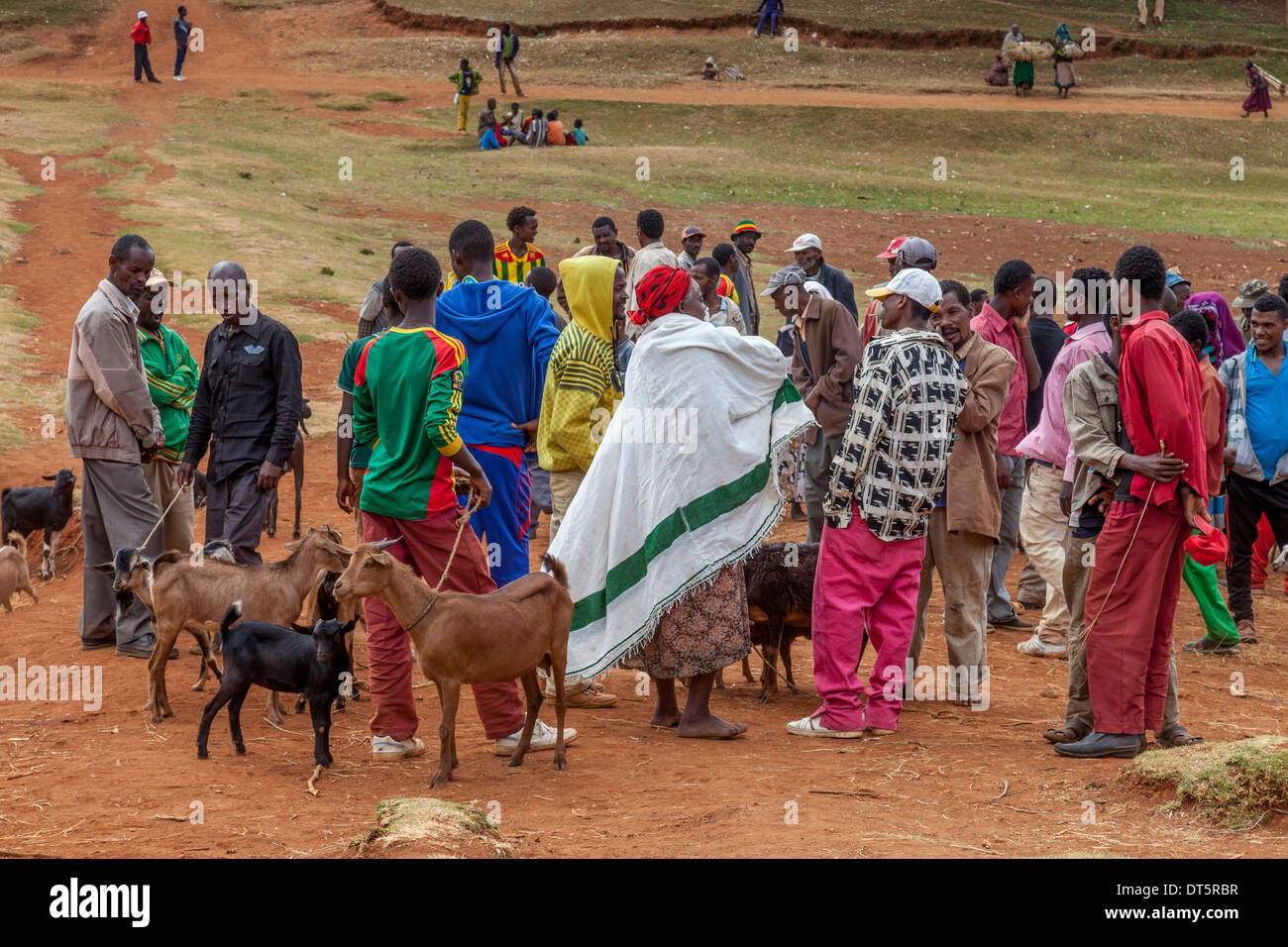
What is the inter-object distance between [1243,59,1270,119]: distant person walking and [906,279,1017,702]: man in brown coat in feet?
119

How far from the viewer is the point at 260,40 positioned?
49281mm

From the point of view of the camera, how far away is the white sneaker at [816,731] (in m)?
7.13

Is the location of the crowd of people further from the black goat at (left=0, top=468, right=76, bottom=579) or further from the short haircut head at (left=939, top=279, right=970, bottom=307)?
the black goat at (left=0, top=468, right=76, bottom=579)

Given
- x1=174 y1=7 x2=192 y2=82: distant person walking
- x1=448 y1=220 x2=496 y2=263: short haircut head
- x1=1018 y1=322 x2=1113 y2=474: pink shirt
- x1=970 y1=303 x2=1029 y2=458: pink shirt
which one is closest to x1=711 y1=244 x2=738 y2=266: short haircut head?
x1=970 y1=303 x2=1029 y2=458: pink shirt

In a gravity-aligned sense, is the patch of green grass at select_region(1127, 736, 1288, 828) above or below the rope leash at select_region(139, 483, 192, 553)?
below

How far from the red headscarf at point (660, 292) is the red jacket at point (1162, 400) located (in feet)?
7.24

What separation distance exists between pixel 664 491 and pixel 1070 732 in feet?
8.10

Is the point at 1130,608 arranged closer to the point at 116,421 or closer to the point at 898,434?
the point at 898,434

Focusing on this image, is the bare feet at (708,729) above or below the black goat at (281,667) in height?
below

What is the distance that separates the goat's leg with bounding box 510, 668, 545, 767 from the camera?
6.67 m

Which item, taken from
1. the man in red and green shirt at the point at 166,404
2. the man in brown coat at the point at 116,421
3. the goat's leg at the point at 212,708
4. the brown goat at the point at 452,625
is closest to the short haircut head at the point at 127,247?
the man in brown coat at the point at 116,421

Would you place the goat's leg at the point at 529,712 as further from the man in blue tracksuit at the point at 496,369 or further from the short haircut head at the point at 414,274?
the short haircut head at the point at 414,274

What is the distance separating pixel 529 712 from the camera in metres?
6.72

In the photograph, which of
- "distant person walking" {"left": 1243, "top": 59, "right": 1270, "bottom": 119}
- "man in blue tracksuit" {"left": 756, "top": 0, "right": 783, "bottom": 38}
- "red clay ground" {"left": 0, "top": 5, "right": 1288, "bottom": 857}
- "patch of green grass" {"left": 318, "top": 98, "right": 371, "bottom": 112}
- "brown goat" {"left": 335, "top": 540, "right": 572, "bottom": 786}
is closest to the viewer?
"red clay ground" {"left": 0, "top": 5, "right": 1288, "bottom": 857}
